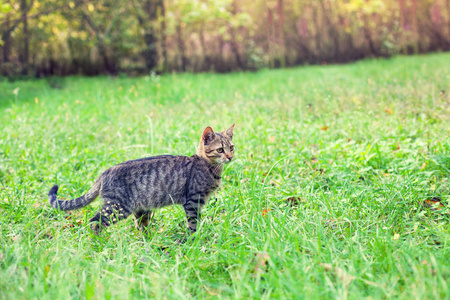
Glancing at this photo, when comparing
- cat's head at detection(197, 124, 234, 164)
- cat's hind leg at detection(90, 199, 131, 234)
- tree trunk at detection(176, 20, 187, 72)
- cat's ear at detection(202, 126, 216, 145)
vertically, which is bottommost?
cat's hind leg at detection(90, 199, 131, 234)

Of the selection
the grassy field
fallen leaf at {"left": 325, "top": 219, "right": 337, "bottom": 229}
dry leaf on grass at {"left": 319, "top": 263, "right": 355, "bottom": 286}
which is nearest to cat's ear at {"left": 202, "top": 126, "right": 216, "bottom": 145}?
the grassy field

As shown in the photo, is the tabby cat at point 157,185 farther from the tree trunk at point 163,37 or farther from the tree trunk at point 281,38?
the tree trunk at point 281,38

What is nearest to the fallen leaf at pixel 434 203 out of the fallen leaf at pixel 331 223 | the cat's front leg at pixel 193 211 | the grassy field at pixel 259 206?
the grassy field at pixel 259 206

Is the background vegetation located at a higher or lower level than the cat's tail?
higher

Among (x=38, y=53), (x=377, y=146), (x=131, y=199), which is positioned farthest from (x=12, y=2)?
(x=377, y=146)

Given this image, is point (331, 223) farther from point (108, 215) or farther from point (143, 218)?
point (108, 215)

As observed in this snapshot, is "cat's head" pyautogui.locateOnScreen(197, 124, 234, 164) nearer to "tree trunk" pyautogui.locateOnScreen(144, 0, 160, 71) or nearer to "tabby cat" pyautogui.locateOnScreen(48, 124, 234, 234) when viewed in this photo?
"tabby cat" pyautogui.locateOnScreen(48, 124, 234, 234)

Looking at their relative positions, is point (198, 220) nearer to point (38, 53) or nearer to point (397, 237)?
point (397, 237)

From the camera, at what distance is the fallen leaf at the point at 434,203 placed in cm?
318

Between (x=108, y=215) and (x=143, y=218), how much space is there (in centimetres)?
49

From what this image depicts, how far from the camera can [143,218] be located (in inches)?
141

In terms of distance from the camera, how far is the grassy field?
2273 mm

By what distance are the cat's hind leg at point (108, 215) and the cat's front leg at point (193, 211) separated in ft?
1.95

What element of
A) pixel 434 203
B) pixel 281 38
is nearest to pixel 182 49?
pixel 281 38
